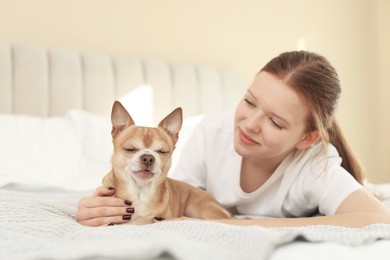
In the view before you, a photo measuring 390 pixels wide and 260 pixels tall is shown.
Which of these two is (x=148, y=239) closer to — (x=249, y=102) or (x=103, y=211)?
(x=103, y=211)

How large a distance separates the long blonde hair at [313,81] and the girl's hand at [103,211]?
0.73m

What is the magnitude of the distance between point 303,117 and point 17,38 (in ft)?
6.82

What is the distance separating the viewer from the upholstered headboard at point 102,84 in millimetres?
2842

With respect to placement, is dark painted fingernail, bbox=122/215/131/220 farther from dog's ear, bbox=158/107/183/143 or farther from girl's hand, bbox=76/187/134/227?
dog's ear, bbox=158/107/183/143

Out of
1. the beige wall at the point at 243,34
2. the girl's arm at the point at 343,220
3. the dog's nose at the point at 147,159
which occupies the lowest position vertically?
the girl's arm at the point at 343,220

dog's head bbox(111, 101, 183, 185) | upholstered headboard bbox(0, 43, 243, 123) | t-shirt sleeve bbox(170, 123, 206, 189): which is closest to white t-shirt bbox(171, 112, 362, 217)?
t-shirt sleeve bbox(170, 123, 206, 189)

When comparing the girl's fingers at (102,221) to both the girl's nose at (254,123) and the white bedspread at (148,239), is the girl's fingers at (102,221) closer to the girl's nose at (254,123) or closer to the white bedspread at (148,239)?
the white bedspread at (148,239)

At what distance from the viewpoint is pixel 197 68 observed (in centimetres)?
349

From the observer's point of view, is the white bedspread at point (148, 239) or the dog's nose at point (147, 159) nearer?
the white bedspread at point (148, 239)

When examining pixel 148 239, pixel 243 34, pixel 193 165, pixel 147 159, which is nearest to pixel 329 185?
pixel 193 165

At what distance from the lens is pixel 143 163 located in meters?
1.35

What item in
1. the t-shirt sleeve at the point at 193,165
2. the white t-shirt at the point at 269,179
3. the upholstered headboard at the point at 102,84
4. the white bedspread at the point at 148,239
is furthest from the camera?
the upholstered headboard at the point at 102,84

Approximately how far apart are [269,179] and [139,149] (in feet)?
2.33

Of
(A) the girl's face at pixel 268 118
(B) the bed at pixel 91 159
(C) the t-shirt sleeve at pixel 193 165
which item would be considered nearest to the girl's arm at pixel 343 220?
(B) the bed at pixel 91 159
